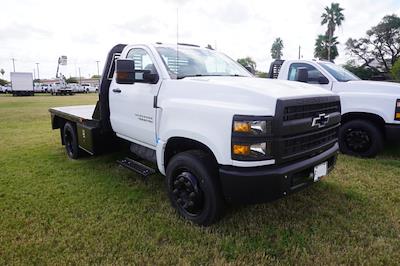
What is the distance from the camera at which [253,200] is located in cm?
289

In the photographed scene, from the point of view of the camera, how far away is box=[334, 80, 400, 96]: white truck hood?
5.63 metres

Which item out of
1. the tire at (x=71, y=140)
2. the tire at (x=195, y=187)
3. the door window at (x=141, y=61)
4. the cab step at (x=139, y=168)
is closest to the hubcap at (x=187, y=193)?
the tire at (x=195, y=187)

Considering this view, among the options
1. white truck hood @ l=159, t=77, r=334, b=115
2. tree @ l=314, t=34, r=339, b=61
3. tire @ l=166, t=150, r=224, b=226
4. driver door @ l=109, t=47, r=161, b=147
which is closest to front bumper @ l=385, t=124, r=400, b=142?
white truck hood @ l=159, t=77, r=334, b=115

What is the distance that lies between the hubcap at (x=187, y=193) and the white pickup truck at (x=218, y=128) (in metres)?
0.01

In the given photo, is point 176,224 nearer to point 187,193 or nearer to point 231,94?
point 187,193

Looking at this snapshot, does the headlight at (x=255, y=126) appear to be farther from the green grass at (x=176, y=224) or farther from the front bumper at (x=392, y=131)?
the front bumper at (x=392, y=131)

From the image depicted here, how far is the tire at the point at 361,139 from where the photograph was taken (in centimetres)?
568

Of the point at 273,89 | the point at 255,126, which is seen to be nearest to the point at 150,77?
the point at 273,89

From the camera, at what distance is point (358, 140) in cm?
587

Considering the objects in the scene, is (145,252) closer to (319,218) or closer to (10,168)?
(319,218)

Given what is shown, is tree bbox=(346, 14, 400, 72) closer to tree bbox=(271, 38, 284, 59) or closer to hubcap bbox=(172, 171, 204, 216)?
tree bbox=(271, 38, 284, 59)

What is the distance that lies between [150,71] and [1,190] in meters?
2.75

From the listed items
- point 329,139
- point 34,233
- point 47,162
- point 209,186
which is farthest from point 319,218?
point 47,162

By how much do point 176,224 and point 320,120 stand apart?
1.86m
